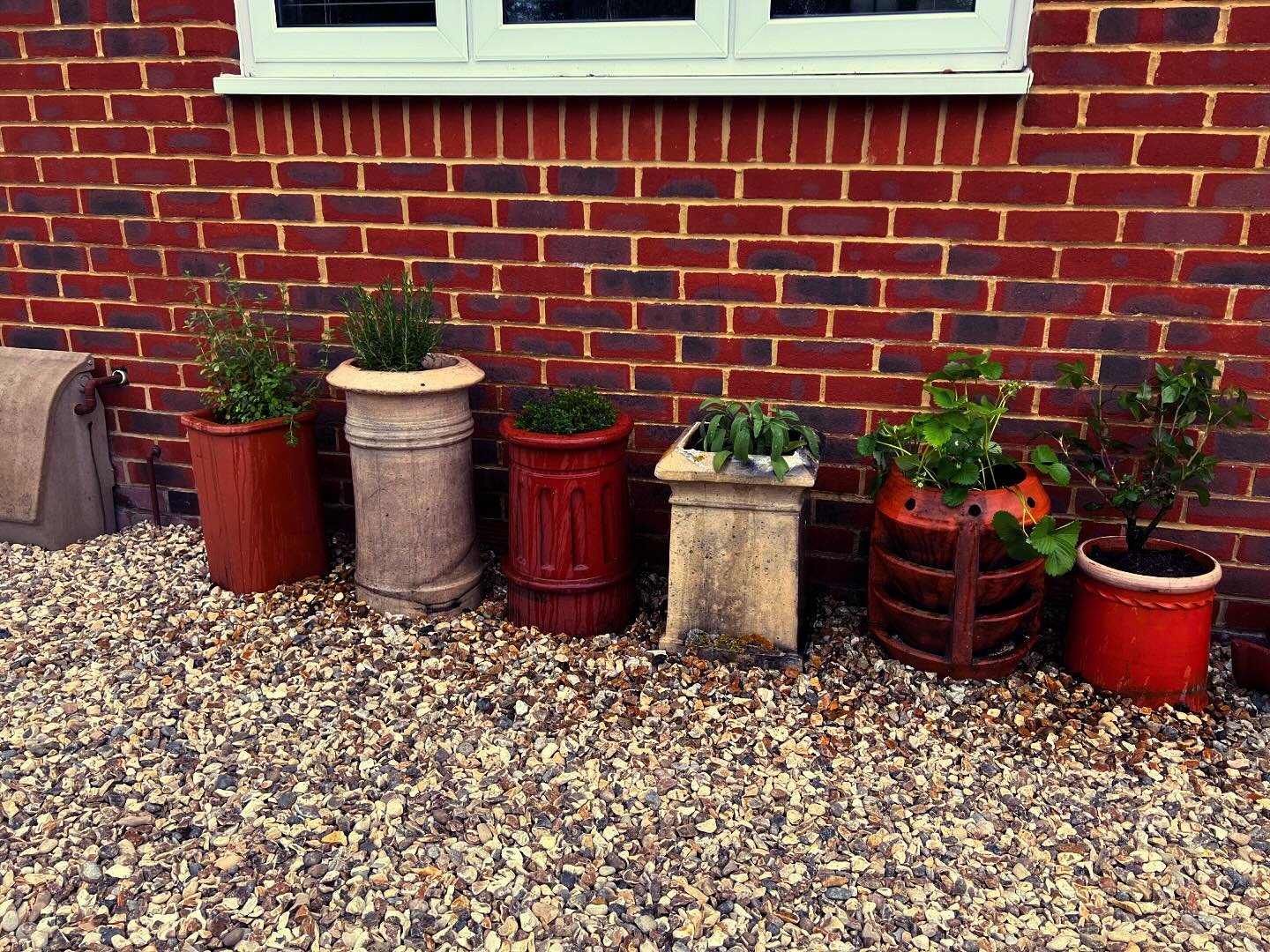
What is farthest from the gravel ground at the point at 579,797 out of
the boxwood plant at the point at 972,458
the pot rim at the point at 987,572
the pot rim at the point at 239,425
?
the pot rim at the point at 239,425

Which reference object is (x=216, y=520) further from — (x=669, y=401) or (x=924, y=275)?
(x=924, y=275)

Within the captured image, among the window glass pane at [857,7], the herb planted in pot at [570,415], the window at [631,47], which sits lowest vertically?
the herb planted in pot at [570,415]

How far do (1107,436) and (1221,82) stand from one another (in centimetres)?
101

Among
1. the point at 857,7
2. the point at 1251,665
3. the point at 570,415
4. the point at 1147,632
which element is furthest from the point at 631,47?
the point at 1251,665

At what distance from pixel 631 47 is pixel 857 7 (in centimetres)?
70

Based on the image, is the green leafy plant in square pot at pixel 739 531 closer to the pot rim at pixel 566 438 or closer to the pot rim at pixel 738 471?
the pot rim at pixel 738 471

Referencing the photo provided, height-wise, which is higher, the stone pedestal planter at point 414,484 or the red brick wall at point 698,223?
the red brick wall at point 698,223

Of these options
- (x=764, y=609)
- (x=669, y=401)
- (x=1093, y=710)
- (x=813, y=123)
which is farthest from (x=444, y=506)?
(x=1093, y=710)

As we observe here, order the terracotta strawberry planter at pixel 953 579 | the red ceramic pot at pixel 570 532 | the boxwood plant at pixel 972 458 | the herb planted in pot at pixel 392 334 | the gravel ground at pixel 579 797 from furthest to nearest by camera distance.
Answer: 1. the herb planted in pot at pixel 392 334
2. the red ceramic pot at pixel 570 532
3. the terracotta strawberry planter at pixel 953 579
4. the boxwood plant at pixel 972 458
5. the gravel ground at pixel 579 797

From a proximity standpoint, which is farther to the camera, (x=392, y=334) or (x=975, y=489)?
(x=392, y=334)

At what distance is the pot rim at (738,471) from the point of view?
280 cm

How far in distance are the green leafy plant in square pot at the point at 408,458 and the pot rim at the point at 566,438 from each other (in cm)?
23

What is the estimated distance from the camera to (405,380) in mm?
3053

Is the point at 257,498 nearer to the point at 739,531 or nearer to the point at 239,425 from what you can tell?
the point at 239,425
